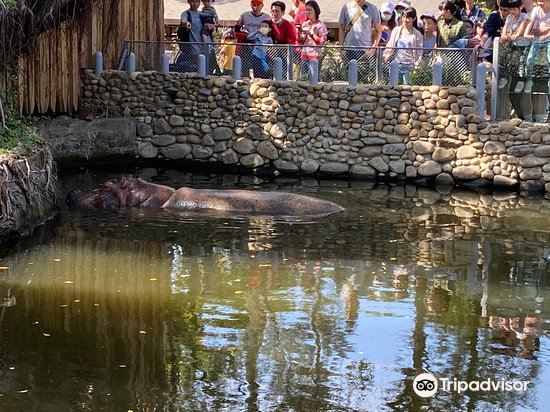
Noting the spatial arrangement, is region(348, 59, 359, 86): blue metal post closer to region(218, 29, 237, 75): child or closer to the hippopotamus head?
region(218, 29, 237, 75): child

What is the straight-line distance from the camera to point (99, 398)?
7566 mm

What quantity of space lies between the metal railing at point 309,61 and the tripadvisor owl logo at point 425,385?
9.63 metres

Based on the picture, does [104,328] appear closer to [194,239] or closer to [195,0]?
[194,239]

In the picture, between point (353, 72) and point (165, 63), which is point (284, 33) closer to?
point (353, 72)

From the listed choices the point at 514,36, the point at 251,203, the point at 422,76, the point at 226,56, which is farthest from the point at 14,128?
the point at 514,36

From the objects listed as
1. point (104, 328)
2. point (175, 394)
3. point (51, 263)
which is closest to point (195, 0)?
point (51, 263)

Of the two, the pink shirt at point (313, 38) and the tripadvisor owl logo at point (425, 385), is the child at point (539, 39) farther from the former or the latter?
the tripadvisor owl logo at point (425, 385)

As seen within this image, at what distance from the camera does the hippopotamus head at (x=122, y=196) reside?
14.7 m

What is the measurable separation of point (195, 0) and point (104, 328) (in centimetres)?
1091

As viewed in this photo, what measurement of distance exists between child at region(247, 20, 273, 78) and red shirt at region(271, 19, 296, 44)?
0.15m

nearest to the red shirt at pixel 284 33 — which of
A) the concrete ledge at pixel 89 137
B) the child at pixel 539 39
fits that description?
the concrete ledge at pixel 89 137

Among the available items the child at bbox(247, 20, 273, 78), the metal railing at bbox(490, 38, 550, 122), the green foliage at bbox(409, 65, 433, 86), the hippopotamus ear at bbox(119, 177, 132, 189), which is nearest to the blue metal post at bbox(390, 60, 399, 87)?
the green foliage at bbox(409, 65, 433, 86)

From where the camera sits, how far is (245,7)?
24.1m

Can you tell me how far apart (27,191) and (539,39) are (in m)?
8.35
